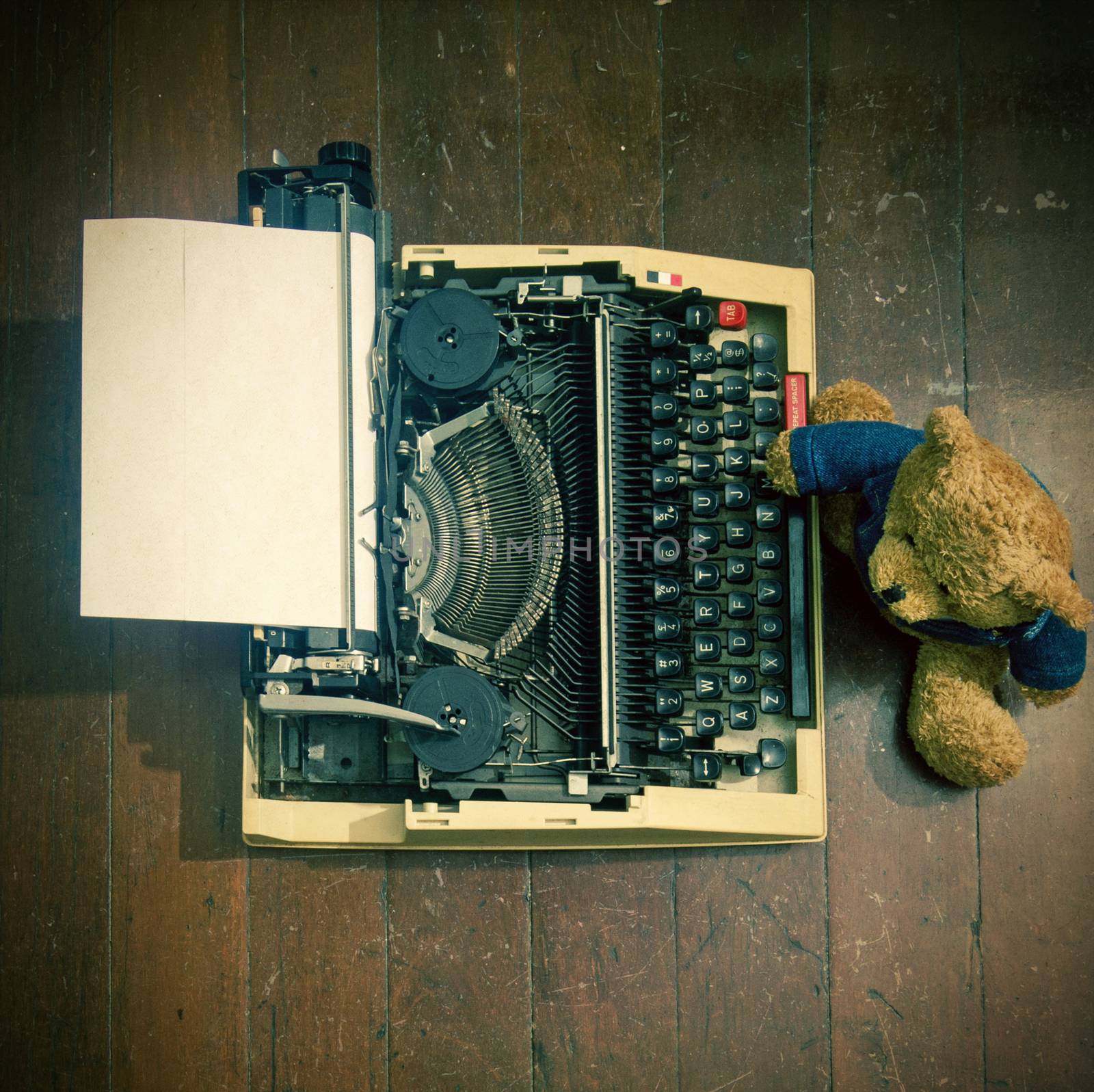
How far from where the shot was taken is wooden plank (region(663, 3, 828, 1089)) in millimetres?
1776

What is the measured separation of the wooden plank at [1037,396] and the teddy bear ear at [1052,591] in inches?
22.3

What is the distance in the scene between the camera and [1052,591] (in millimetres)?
1256

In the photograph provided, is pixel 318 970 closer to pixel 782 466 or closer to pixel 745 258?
pixel 782 466

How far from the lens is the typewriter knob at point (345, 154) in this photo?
1.48 m

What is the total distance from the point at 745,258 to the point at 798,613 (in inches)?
30.9

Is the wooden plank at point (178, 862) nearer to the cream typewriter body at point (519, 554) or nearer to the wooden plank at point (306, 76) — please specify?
the cream typewriter body at point (519, 554)

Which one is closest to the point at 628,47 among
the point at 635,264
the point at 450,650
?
the point at 635,264

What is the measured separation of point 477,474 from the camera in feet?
4.93

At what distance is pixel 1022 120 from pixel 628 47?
85 centimetres

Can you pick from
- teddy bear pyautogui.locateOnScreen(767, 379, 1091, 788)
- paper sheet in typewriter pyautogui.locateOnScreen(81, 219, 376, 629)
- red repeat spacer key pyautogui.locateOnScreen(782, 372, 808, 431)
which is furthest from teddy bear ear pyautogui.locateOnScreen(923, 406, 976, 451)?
paper sheet in typewriter pyautogui.locateOnScreen(81, 219, 376, 629)

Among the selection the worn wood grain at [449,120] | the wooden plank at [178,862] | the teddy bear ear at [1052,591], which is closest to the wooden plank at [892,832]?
the teddy bear ear at [1052,591]

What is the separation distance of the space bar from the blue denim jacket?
0.28 feet

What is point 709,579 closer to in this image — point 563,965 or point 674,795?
point 674,795

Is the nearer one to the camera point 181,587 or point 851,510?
point 181,587
